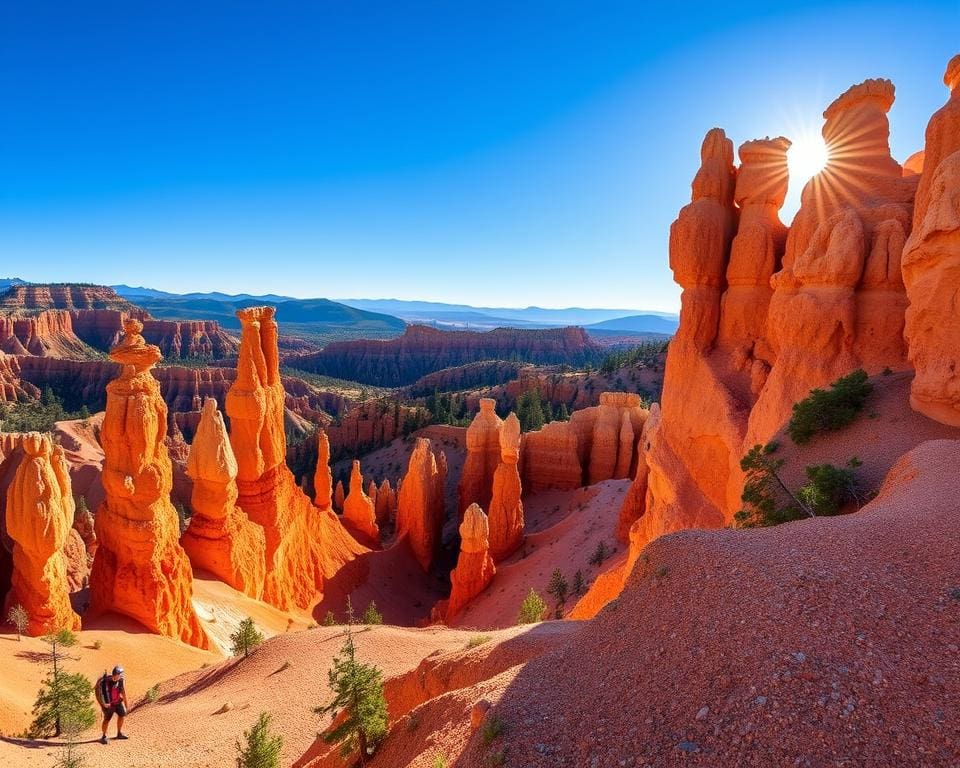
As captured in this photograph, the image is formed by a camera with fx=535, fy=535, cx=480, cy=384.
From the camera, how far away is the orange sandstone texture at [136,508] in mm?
15852

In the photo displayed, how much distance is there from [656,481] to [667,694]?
47.7ft

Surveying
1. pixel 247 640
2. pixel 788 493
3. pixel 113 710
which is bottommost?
pixel 247 640

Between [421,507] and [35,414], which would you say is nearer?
[421,507]

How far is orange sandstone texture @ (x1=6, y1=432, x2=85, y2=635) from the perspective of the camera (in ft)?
46.3

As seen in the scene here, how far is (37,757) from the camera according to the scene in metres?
9.43

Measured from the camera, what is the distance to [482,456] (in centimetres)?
3794

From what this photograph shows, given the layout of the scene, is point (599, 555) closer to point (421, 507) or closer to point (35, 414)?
point (421, 507)

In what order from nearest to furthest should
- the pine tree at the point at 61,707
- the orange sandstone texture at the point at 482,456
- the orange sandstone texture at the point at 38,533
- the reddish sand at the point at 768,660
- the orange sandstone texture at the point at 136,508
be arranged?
the reddish sand at the point at 768,660
the pine tree at the point at 61,707
the orange sandstone texture at the point at 38,533
the orange sandstone texture at the point at 136,508
the orange sandstone texture at the point at 482,456

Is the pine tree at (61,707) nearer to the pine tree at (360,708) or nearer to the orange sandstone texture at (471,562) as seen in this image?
the pine tree at (360,708)

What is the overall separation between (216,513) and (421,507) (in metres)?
14.2

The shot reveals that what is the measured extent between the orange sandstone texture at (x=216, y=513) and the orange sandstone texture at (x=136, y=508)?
2635 mm

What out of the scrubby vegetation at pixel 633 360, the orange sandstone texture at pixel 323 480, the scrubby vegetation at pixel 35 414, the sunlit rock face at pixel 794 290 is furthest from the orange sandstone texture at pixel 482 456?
the scrubby vegetation at pixel 35 414

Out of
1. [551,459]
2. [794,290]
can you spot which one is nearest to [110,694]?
[794,290]

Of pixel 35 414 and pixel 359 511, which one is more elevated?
pixel 359 511
